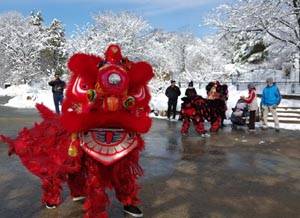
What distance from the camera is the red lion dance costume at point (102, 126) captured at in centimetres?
331

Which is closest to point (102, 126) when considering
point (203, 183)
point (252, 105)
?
point (203, 183)

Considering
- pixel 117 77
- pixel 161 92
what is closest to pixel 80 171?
pixel 117 77

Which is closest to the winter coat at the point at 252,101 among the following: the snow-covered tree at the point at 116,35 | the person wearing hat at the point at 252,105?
the person wearing hat at the point at 252,105

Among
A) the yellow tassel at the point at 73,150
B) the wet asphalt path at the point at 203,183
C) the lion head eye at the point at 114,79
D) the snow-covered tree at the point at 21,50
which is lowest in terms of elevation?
the wet asphalt path at the point at 203,183

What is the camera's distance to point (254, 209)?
4363 millimetres

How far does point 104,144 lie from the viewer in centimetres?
348

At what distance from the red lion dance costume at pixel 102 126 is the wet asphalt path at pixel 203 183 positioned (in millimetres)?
641

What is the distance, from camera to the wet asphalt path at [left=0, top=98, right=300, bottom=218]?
426 centimetres

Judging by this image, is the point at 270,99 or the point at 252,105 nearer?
the point at 252,105

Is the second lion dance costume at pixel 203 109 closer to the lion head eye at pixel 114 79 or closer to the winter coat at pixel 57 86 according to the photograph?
the winter coat at pixel 57 86

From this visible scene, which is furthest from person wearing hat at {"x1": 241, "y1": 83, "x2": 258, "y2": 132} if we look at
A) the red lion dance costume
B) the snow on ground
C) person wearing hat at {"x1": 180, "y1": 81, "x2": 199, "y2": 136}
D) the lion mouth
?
the lion mouth

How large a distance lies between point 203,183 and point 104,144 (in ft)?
7.86

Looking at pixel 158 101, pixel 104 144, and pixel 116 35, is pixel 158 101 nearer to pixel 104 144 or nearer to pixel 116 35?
pixel 104 144

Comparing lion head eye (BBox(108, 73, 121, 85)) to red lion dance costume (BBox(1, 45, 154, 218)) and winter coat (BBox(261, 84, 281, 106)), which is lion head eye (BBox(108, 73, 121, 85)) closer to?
red lion dance costume (BBox(1, 45, 154, 218))
